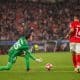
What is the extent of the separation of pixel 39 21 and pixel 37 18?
70 centimetres

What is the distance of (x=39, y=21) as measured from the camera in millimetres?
45125

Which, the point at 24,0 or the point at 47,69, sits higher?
the point at 24,0

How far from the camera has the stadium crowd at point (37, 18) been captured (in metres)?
42.6

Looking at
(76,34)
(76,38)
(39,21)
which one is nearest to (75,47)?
(76,38)

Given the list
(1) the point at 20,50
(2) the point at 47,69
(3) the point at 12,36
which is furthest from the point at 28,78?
(3) the point at 12,36

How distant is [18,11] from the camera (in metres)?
46.5

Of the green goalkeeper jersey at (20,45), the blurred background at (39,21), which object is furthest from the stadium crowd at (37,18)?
the green goalkeeper jersey at (20,45)

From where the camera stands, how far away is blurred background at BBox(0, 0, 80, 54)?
130ft

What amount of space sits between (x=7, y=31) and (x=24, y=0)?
6440 mm

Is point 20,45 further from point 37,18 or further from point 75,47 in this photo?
point 37,18

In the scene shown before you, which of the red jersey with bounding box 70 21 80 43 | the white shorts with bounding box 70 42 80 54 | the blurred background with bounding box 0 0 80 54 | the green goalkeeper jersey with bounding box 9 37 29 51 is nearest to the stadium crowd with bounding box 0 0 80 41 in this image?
the blurred background with bounding box 0 0 80 54

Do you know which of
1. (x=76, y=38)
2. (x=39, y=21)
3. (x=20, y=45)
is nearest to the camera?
(x=20, y=45)

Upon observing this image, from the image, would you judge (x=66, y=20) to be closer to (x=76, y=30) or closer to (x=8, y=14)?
(x=8, y=14)

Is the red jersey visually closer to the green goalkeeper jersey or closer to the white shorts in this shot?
the white shorts
